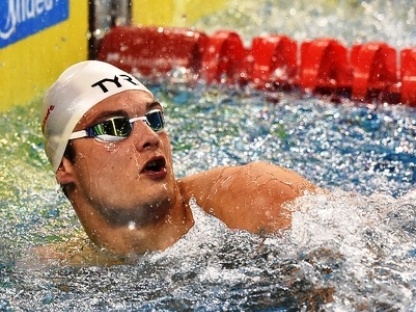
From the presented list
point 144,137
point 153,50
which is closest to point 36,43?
point 153,50

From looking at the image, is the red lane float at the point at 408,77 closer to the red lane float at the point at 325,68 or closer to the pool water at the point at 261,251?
the red lane float at the point at 325,68

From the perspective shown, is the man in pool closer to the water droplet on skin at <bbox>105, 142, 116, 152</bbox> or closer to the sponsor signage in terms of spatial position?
the water droplet on skin at <bbox>105, 142, 116, 152</bbox>

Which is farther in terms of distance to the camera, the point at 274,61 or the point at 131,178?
the point at 274,61

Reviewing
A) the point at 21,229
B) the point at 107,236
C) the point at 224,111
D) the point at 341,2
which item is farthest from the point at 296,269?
the point at 341,2

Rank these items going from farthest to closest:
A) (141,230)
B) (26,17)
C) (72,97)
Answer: (26,17) → (72,97) → (141,230)

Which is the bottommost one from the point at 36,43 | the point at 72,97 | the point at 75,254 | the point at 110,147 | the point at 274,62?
the point at 75,254

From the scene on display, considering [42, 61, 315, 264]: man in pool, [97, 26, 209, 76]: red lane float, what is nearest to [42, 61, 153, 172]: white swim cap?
[42, 61, 315, 264]: man in pool

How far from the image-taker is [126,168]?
276 cm

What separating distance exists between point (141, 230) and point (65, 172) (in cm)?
33

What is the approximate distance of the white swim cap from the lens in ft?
9.48

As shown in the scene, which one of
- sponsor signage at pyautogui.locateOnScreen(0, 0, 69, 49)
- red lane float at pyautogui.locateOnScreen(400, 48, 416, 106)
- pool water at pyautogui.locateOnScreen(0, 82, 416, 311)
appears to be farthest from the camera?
red lane float at pyautogui.locateOnScreen(400, 48, 416, 106)

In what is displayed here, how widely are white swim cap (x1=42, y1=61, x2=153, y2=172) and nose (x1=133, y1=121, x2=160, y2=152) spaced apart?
6.3 inches

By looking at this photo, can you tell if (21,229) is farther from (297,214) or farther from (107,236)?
(297,214)

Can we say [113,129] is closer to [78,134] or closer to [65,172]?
[78,134]
